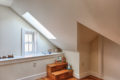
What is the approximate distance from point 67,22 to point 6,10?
2.07m

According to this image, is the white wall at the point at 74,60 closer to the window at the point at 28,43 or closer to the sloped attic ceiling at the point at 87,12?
the sloped attic ceiling at the point at 87,12

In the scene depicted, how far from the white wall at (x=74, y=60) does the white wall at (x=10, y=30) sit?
1.80 metres

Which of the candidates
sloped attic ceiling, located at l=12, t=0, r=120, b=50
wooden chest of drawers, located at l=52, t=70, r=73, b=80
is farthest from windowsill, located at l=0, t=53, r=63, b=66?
sloped attic ceiling, located at l=12, t=0, r=120, b=50

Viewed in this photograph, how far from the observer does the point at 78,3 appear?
143cm

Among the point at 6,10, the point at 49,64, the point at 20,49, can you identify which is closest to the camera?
the point at 6,10

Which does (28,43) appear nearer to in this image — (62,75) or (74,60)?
(62,75)

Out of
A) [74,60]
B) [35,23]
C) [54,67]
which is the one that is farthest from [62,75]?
[35,23]

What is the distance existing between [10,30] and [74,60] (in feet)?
7.85

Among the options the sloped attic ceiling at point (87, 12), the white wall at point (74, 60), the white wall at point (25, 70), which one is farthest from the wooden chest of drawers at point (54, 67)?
the sloped attic ceiling at point (87, 12)

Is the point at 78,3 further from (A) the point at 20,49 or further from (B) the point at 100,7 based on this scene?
(A) the point at 20,49

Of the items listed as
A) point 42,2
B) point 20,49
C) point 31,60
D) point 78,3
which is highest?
point 42,2

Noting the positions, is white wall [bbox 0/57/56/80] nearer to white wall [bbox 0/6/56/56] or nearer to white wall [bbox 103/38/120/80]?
white wall [bbox 0/6/56/56]

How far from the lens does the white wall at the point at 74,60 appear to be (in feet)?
9.75

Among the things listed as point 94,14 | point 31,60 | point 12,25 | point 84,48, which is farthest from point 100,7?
point 12,25
